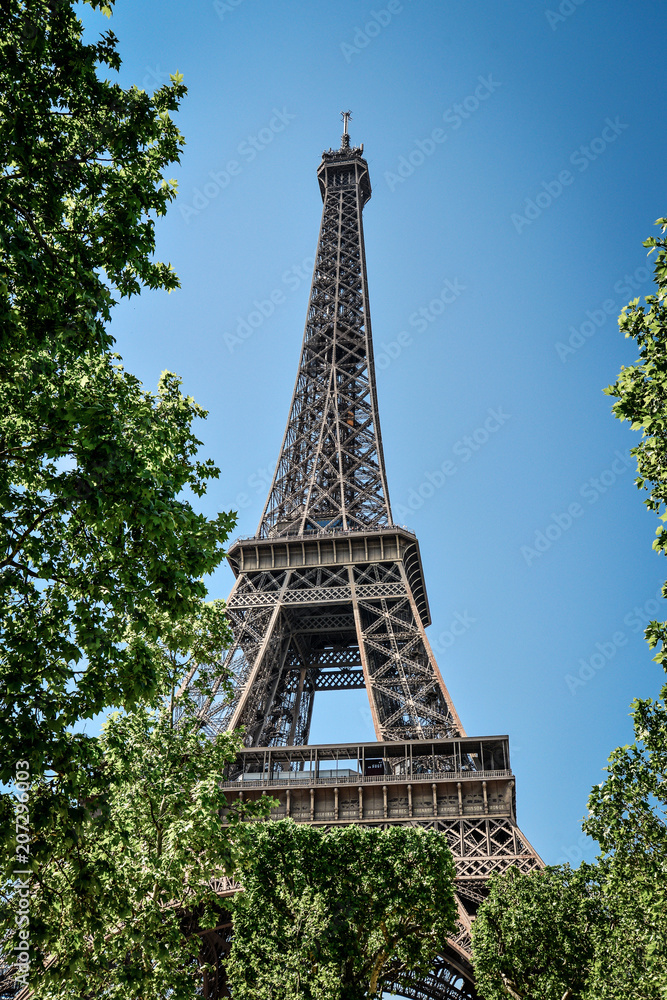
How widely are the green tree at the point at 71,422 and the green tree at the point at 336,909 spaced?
12.3m

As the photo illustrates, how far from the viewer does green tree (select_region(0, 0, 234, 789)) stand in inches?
358

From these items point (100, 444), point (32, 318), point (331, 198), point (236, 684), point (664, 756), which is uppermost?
point (331, 198)

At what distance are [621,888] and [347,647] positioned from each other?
113 feet

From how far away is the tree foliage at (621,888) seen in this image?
39.9 feet

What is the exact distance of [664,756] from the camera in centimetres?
1514

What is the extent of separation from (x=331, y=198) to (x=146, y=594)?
226 feet

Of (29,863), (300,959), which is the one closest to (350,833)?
(300,959)

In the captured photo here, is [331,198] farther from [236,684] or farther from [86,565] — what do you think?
[86,565]

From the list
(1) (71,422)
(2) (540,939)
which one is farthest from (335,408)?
(1) (71,422)

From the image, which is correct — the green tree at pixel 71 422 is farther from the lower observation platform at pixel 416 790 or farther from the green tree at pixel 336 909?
the lower observation platform at pixel 416 790
